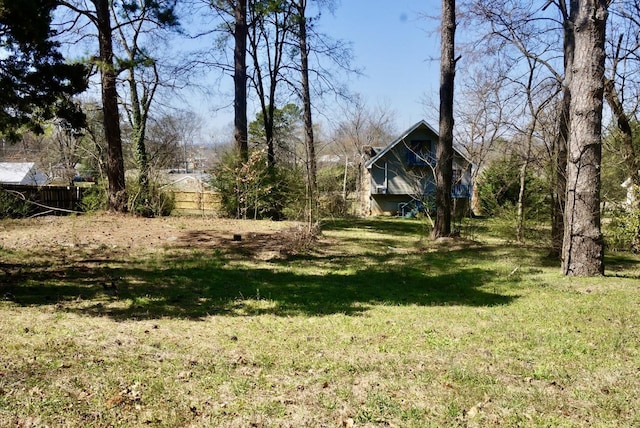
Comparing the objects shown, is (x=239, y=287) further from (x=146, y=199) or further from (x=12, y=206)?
(x=12, y=206)

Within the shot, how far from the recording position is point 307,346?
176 inches

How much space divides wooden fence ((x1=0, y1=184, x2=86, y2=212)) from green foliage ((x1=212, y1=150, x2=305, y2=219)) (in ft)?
17.6

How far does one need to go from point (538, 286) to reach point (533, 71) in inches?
411

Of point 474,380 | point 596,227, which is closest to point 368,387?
point 474,380

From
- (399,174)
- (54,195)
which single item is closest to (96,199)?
(54,195)

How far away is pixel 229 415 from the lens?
300cm

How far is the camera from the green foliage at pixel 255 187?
1560cm

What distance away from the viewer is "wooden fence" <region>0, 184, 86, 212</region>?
16.1 meters

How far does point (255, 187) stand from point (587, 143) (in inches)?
437

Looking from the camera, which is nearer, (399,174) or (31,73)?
(31,73)

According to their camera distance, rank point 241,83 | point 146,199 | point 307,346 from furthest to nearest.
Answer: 1. point 241,83
2. point 146,199
3. point 307,346

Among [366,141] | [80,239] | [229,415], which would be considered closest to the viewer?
[229,415]

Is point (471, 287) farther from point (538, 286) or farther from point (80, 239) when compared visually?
point (80, 239)

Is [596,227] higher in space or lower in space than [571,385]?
higher
